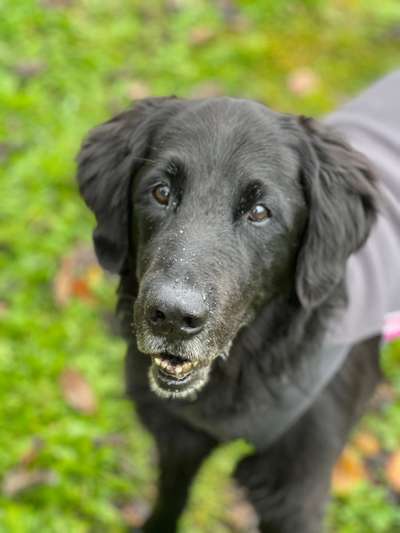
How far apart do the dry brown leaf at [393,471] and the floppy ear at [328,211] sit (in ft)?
4.71

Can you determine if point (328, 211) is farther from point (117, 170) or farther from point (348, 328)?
point (117, 170)

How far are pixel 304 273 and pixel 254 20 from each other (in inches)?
141

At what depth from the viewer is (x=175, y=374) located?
2594mm

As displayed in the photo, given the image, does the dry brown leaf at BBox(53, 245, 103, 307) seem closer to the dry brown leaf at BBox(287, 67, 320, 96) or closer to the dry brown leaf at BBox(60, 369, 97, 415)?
the dry brown leaf at BBox(60, 369, 97, 415)

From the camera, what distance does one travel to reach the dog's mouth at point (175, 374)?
258 cm

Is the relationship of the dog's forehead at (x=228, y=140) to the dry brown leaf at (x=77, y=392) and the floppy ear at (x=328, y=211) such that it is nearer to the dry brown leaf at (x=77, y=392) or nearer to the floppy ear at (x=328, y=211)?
the floppy ear at (x=328, y=211)

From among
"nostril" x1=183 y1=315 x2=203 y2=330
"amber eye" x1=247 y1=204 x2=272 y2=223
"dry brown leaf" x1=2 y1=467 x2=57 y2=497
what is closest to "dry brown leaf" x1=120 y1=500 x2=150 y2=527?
"dry brown leaf" x1=2 y1=467 x2=57 y2=497

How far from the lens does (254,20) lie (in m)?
5.79

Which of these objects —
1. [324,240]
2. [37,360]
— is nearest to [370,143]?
[324,240]

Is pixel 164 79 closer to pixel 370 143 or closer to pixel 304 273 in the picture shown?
pixel 370 143

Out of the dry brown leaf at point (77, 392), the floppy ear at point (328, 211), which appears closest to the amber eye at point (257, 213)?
the floppy ear at point (328, 211)

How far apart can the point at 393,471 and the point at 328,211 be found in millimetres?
1674

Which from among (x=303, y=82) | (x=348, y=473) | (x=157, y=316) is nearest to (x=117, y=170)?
(x=157, y=316)

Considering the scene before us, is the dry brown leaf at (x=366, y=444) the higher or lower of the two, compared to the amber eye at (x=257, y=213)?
lower
